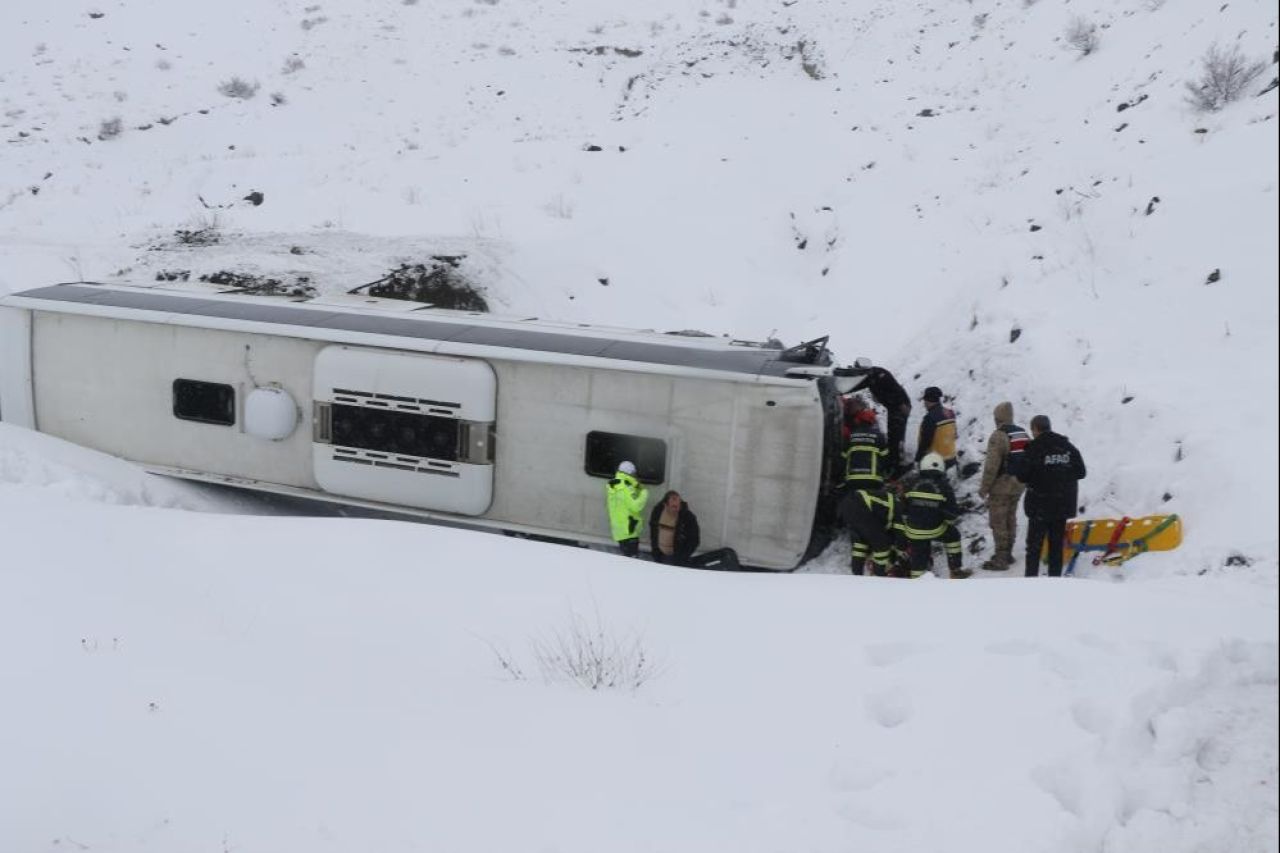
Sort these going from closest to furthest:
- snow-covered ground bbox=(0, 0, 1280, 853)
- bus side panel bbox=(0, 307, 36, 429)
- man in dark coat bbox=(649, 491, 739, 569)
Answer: snow-covered ground bbox=(0, 0, 1280, 853) < man in dark coat bbox=(649, 491, 739, 569) < bus side panel bbox=(0, 307, 36, 429)

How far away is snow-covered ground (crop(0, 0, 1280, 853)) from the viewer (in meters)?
4.07

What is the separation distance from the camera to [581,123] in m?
20.9

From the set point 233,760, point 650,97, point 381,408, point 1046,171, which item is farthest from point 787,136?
point 233,760

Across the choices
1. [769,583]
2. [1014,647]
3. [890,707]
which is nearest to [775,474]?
[769,583]

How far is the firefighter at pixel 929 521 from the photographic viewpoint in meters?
8.91

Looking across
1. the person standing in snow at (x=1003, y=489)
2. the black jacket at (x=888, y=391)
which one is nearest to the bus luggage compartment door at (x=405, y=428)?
the black jacket at (x=888, y=391)

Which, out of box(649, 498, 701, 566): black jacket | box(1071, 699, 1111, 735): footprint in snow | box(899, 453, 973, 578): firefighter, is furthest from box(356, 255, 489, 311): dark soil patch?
box(1071, 699, 1111, 735): footprint in snow

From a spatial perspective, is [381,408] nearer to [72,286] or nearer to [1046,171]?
[72,286]

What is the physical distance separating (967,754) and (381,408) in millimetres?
7115

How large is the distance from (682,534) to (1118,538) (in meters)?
3.68

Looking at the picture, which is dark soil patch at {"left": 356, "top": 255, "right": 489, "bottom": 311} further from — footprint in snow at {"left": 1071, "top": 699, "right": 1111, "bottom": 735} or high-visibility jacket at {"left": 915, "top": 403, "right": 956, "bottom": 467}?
footprint in snow at {"left": 1071, "top": 699, "right": 1111, "bottom": 735}

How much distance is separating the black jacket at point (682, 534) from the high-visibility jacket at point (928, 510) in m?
1.96

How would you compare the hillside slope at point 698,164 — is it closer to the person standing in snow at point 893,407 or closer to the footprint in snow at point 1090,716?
the person standing in snow at point 893,407

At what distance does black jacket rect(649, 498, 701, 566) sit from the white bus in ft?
1.12
